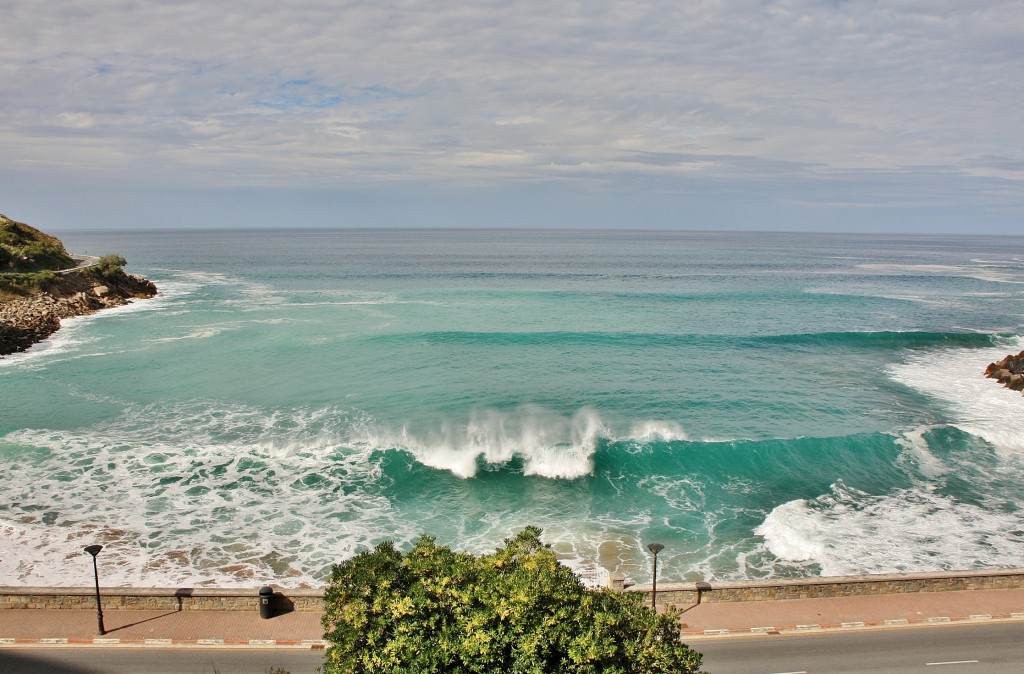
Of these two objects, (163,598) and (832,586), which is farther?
(832,586)

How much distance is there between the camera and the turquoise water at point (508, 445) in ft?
73.0

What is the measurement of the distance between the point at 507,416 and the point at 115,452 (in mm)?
18128

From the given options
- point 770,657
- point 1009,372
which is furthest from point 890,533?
point 1009,372

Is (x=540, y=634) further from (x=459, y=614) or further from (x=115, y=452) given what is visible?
(x=115, y=452)

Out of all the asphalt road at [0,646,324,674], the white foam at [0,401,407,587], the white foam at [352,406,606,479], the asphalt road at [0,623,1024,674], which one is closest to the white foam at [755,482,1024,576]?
the asphalt road at [0,623,1024,674]

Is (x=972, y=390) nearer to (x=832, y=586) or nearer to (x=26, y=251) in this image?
(x=832, y=586)

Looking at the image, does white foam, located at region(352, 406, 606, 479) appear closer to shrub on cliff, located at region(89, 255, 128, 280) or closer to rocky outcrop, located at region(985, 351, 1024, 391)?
rocky outcrop, located at region(985, 351, 1024, 391)

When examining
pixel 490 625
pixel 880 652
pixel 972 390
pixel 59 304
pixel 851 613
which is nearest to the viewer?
pixel 490 625

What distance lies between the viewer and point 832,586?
17.9m

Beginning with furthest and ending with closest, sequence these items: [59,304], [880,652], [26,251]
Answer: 1. [26,251]
2. [59,304]
3. [880,652]

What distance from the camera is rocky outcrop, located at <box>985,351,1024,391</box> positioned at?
39.6 m

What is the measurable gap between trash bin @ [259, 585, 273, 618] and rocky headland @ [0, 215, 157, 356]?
42.7 m

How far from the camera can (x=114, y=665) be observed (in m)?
15.0

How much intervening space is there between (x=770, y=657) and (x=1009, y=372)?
36.3 metres
